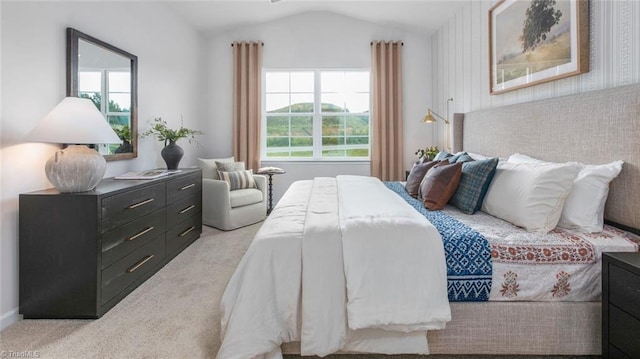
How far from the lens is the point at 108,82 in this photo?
9.69 ft

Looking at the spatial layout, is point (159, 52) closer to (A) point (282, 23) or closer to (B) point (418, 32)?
(A) point (282, 23)

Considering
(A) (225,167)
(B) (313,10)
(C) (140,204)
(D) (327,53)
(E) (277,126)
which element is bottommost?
(C) (140,204)

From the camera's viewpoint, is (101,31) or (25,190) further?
(101,31)

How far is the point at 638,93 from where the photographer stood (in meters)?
1.75

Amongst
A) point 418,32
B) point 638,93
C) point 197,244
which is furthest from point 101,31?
point 418,32

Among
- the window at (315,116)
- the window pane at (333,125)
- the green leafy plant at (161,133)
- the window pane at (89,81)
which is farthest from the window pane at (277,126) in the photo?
the window pane at (89,81)

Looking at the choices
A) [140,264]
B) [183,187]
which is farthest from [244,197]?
[140,264]

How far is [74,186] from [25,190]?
316mm

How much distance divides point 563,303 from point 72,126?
→ 278 centimetres

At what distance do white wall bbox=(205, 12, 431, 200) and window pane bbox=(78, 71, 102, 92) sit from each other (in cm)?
243

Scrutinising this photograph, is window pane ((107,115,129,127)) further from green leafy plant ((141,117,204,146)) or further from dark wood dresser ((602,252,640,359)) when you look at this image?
dark wood dresser ((602,252,640,359))

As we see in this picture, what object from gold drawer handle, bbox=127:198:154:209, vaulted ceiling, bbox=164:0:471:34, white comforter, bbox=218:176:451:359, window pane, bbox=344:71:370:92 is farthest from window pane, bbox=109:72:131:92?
window pane, bbox=344:71:370:92

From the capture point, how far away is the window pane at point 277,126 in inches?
212

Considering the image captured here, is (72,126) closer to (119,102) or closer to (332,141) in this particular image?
(119,102)
